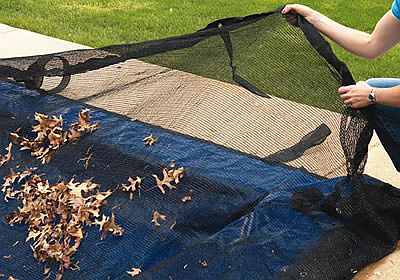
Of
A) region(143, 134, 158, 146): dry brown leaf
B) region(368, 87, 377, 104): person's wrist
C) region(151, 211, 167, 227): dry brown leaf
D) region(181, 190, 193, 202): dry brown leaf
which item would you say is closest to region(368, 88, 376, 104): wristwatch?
region(368, 87, 377, 104): person's wrist

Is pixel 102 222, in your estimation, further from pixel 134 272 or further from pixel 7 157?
pixel 7 157

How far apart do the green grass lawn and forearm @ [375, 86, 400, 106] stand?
2.92 meters

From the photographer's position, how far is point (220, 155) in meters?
3.27

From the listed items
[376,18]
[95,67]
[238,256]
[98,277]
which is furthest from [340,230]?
[376,18]

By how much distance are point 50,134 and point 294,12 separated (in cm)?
134

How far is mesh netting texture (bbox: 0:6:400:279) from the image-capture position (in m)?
2.63

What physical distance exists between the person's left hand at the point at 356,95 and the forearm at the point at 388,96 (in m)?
0.04

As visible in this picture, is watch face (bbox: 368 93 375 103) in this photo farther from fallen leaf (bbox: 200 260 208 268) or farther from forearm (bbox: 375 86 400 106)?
fallen leaf (bbox: 200 260 208 268)

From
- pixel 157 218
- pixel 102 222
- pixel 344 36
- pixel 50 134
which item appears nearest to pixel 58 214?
pixel 102 222

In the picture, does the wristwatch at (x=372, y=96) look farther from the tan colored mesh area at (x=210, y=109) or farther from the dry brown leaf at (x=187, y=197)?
the dry brown leaf at (x=187, y=197)

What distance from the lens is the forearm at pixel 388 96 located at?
2568 millimetres

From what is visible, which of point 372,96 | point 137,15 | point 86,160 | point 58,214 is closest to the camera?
point 372,96

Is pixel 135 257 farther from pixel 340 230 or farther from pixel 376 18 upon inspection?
pixel 376 18

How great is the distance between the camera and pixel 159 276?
238cm
